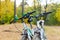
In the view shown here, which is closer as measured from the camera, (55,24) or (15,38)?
(15,38)

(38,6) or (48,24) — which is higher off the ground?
(38,6)

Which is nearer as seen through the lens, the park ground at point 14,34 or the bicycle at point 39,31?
the bicycle at point 39,31

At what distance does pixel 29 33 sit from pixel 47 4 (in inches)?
320

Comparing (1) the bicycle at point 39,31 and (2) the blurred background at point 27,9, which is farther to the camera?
(2) the blurred background at point 27,9

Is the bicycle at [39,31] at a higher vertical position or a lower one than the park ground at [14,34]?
higher

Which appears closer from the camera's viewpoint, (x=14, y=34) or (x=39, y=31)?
(x=39, y=31)

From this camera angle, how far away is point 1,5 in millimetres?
13031

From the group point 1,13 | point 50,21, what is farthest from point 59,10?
point 1,13

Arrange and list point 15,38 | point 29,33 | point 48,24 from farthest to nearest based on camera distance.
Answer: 1. point 48,24
2. point 15,38
3. point 29,33

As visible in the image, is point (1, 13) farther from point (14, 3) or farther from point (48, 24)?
point (48, 24)

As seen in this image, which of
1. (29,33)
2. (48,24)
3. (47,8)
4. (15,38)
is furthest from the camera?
(48,24)

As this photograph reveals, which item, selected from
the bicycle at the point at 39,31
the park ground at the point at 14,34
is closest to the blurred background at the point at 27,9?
the park ground at the point at 14,34

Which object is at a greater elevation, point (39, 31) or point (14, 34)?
point (39, 31)

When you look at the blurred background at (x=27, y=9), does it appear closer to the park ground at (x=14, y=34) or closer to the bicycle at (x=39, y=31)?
the park ground at (x=14, y=34)
